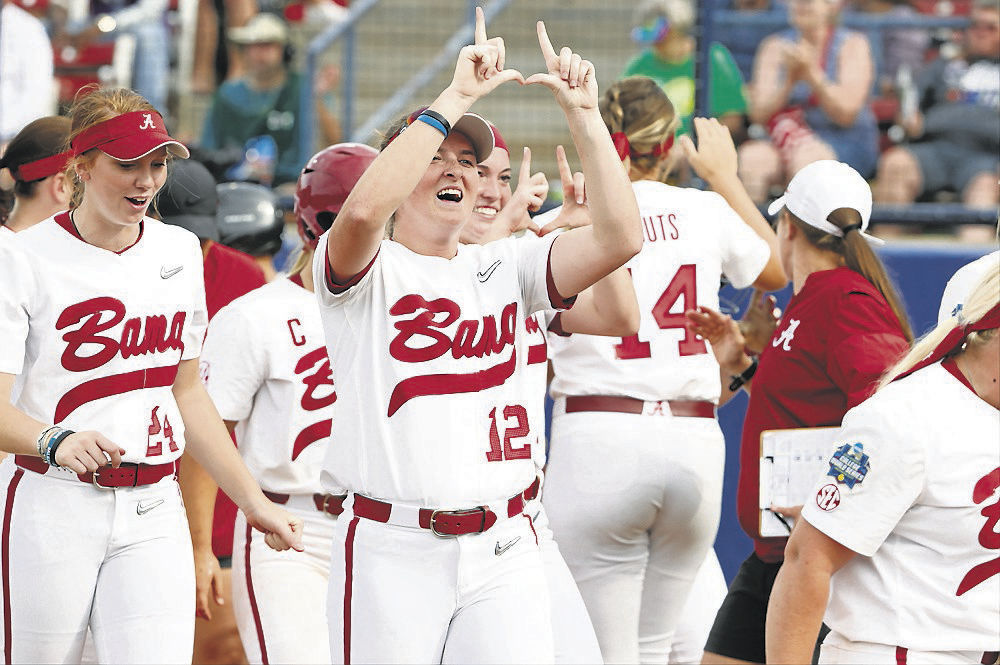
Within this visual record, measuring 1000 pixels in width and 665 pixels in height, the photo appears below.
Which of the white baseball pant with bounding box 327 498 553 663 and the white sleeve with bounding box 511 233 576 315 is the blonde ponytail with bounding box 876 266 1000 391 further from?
the white baseball pant with bounding box 327 498 553 663

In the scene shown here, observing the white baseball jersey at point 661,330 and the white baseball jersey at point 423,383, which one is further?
the white baseball jersey at point 661,330

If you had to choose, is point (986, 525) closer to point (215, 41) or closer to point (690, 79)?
point (690, 79)

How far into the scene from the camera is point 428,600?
3.03 meters

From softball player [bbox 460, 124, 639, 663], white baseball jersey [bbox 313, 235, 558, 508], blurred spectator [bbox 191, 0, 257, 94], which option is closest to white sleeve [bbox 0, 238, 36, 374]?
white baseball jersey [bbox 313, 235, 558, 508]

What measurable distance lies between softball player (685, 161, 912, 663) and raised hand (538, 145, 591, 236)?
2.90 ft

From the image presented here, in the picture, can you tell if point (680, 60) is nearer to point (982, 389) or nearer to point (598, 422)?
point (598, 422)

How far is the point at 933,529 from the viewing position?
8.62ft

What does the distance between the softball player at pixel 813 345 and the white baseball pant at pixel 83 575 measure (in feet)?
5.39

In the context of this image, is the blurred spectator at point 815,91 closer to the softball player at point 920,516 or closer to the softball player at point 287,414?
the softball player at point 287,414

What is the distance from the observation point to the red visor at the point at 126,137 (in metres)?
3.57

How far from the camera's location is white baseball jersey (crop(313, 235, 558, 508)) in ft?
10.0

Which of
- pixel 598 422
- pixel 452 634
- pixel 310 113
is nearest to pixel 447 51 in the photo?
pixel 310 113

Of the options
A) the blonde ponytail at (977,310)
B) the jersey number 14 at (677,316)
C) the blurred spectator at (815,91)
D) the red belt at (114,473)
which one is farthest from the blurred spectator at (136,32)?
the blonde ponytail at (977,310)

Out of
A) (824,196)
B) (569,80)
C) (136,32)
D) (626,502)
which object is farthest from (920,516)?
(136,32)
